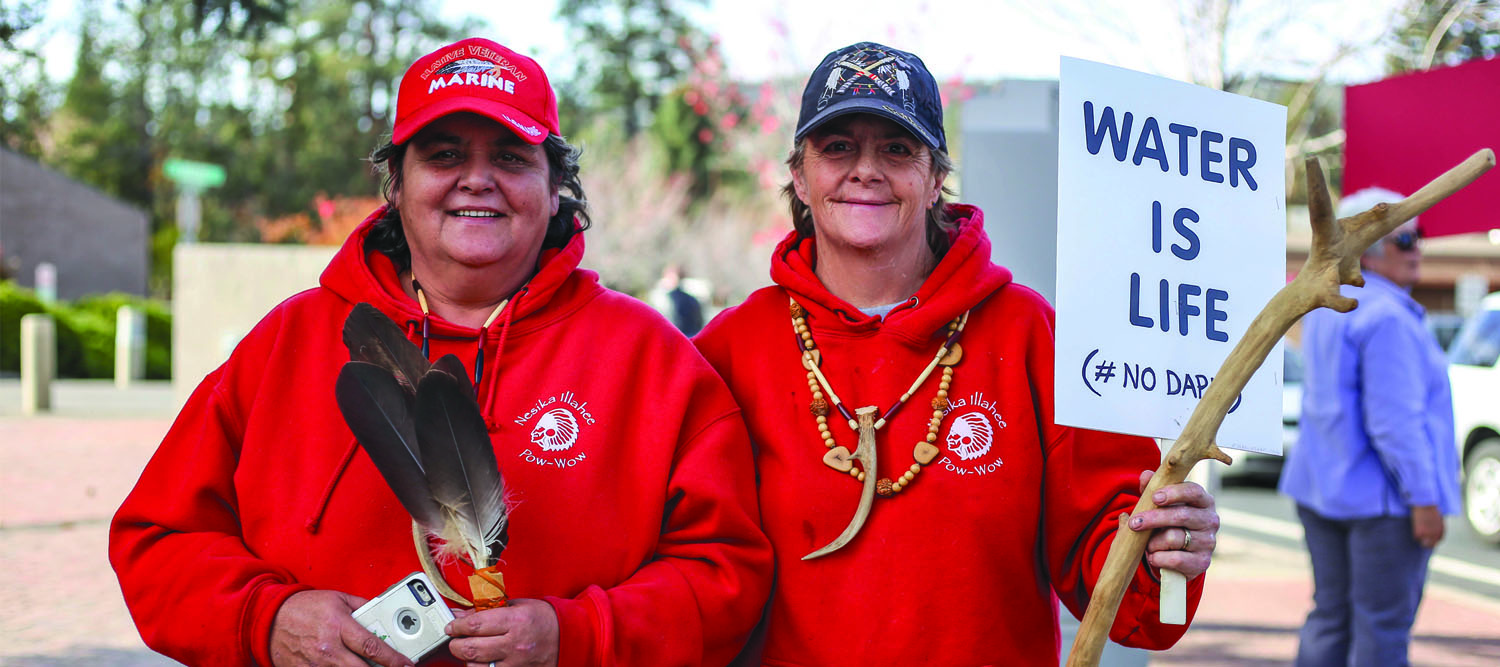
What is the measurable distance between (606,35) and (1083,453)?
48.8 meters

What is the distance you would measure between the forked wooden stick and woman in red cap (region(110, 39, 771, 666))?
2.19 ft

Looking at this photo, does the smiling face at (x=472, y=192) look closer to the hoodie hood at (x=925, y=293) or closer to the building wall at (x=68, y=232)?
the hoodie hood at (x=925, y=293)

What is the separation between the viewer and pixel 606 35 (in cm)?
4931

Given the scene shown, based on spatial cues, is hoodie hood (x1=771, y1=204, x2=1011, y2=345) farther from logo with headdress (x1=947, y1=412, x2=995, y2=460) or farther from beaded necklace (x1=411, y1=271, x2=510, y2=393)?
beaded necklace (x1=411, y1=271, x2=510, y2=393)

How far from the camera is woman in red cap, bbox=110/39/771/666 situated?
229cm

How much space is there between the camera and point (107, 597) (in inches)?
266

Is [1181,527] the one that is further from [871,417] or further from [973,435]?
[871,417]

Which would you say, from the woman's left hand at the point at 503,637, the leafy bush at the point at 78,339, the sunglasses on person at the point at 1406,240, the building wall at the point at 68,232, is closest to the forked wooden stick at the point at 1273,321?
the woman's left hand at the point at 503,637

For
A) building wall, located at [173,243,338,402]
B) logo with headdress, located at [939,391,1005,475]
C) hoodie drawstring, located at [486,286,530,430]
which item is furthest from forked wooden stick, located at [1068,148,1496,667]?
building wall, located at [173,243,338,402]

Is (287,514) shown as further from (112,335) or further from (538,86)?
(112,335)

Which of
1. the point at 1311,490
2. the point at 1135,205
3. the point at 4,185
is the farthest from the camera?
the point at 4,185

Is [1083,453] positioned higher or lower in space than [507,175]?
lower

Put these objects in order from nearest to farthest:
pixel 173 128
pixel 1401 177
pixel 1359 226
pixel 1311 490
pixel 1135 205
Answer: pixel 1359 226
pixel 1135 205
pixel 1401 177
pixel 1311 490
pixel 173 128

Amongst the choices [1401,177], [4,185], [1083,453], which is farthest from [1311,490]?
[4,185]
